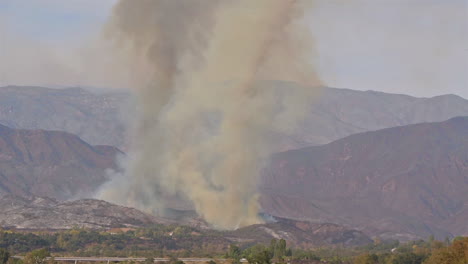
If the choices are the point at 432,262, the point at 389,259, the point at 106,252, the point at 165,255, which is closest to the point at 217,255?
the point at 165,255

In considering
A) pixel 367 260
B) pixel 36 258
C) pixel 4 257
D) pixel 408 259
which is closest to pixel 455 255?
pixel 367 260

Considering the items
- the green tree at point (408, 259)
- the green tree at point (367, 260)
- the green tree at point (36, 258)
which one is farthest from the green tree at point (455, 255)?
the green tree at point (36, 258)

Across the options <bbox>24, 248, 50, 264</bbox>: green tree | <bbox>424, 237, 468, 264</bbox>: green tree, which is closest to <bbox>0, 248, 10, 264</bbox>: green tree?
<bbox>24, 248, 50, 264</bbox>: green tree

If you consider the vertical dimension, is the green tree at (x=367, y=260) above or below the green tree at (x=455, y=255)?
above

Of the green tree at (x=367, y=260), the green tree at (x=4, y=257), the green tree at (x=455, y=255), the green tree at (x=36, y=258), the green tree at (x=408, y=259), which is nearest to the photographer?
the green tree at (x=455, y=255)

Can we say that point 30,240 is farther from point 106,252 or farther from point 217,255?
point 217,255

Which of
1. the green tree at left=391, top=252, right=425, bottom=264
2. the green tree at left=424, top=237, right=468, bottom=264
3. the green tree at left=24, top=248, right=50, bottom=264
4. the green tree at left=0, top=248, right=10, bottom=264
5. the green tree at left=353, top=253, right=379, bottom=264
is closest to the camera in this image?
the green tree at left=424, top=237, right=468, bottom=264

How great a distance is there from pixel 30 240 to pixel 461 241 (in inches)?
3643

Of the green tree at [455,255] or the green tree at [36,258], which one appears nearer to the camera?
the green tree at [455,255]

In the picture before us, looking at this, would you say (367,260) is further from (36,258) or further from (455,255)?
(36,258)

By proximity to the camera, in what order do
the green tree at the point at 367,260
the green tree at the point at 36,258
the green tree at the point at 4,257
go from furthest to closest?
1. the green tree at the point at 367,260
2. the green tree at the point at 4,257
3. the green tree at the point at 36,258

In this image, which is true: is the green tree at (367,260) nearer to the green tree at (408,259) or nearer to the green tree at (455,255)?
the green tree at (408,259)

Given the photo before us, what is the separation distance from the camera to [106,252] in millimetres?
192500

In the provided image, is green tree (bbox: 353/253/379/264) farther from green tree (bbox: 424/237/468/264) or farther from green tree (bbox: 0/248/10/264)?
green tree (bbox: 0/248/10/264)
